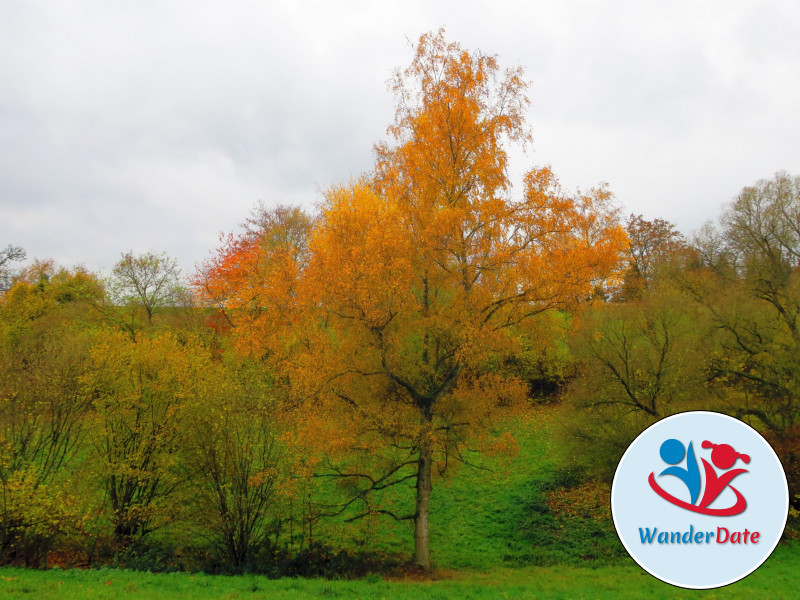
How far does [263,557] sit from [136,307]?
21.8m

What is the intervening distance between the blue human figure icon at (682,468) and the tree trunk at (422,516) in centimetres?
703

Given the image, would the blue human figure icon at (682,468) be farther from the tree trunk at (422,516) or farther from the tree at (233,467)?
the tree at (233,467)

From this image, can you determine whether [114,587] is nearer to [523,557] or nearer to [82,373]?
[82,373]

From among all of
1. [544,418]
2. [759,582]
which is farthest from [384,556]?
[544,418]

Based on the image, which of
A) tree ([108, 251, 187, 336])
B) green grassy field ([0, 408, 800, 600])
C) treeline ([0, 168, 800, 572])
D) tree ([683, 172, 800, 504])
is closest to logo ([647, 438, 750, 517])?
green grassy field ([0, 408, 800, 600])

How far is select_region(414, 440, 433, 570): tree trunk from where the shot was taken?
44.3 feet

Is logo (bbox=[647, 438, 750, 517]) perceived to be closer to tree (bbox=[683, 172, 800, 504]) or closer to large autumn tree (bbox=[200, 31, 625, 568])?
large autumn tree (bbox=[200, 31, 625, 568])

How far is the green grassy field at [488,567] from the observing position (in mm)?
10398

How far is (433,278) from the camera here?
42.7 feet

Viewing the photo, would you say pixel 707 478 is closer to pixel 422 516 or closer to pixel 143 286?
pixel 422 516

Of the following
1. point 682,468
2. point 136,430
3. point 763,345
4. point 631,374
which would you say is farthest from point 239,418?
point 763,345

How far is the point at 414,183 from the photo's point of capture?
13703 millimetres

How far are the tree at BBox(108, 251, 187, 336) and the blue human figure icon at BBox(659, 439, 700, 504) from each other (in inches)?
1177

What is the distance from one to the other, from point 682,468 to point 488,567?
31.6ft
